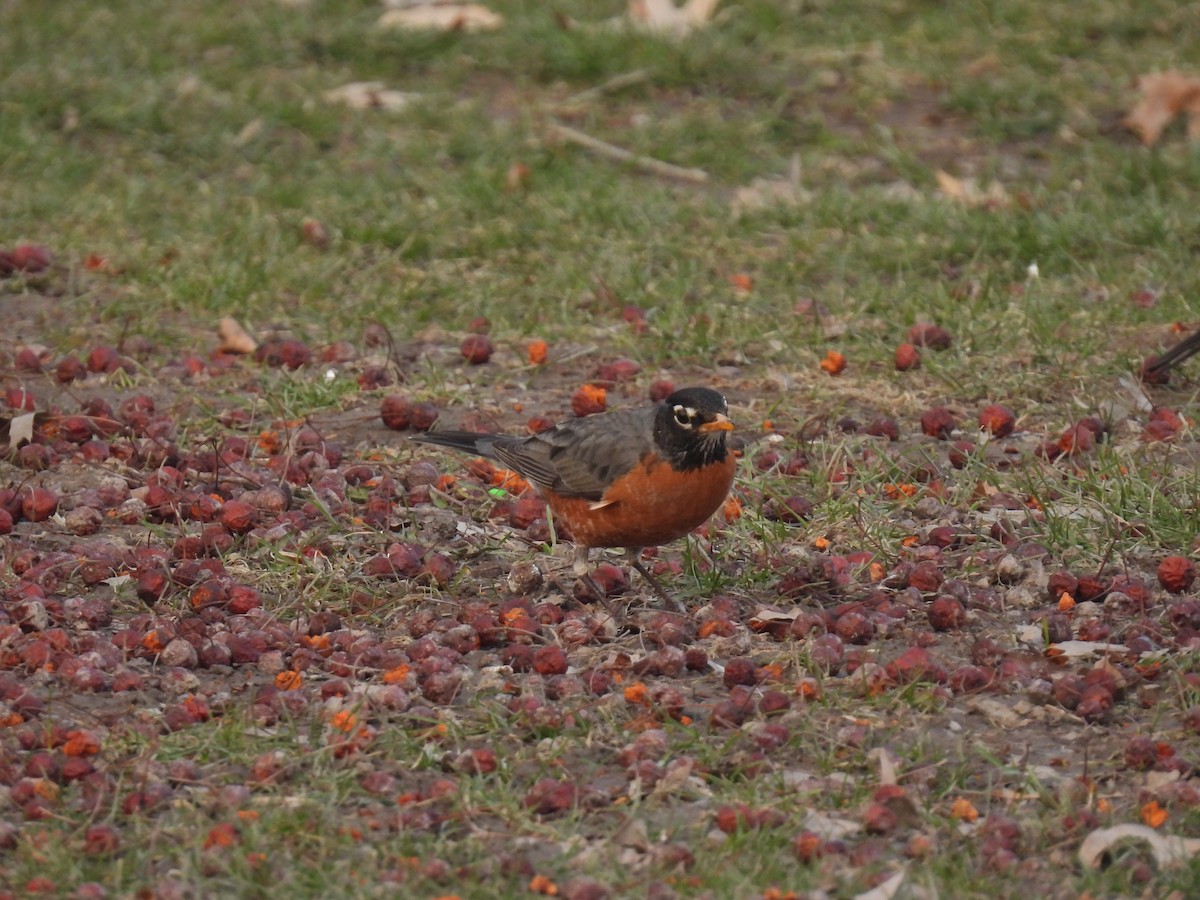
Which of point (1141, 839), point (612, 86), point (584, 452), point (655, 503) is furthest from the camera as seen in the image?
point (612, 86)

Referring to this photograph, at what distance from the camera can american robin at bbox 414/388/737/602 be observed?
4.95 m

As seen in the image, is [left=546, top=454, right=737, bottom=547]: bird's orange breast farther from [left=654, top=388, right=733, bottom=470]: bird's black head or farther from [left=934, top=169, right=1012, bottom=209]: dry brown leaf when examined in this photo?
[left=934, top=169, right=1012, bottom=209]: dry brown leaf

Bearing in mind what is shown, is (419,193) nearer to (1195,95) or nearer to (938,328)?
(938,328)

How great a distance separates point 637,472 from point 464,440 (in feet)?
2.72

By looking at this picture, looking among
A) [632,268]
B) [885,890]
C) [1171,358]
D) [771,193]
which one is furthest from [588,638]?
[771,193]

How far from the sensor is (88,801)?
390 cm

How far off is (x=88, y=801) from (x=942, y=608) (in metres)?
2.28

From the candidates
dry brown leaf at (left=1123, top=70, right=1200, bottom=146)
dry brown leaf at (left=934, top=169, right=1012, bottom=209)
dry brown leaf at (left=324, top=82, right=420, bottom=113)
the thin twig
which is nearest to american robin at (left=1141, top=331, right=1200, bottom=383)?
dry brown leaf at (left=934, top=169, right=1012, bottom=209)

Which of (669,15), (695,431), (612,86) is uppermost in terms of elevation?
(695,431)

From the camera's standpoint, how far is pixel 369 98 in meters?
10.0

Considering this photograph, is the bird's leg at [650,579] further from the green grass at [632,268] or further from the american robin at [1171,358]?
the american robin at [1171,358]

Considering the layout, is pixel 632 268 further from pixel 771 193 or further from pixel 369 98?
pixel 369 98

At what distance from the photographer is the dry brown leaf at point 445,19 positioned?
10.6 meters

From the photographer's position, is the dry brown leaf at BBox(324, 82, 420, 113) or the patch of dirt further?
the dry brown leaf at BBox(324, 82, 420, 113)
